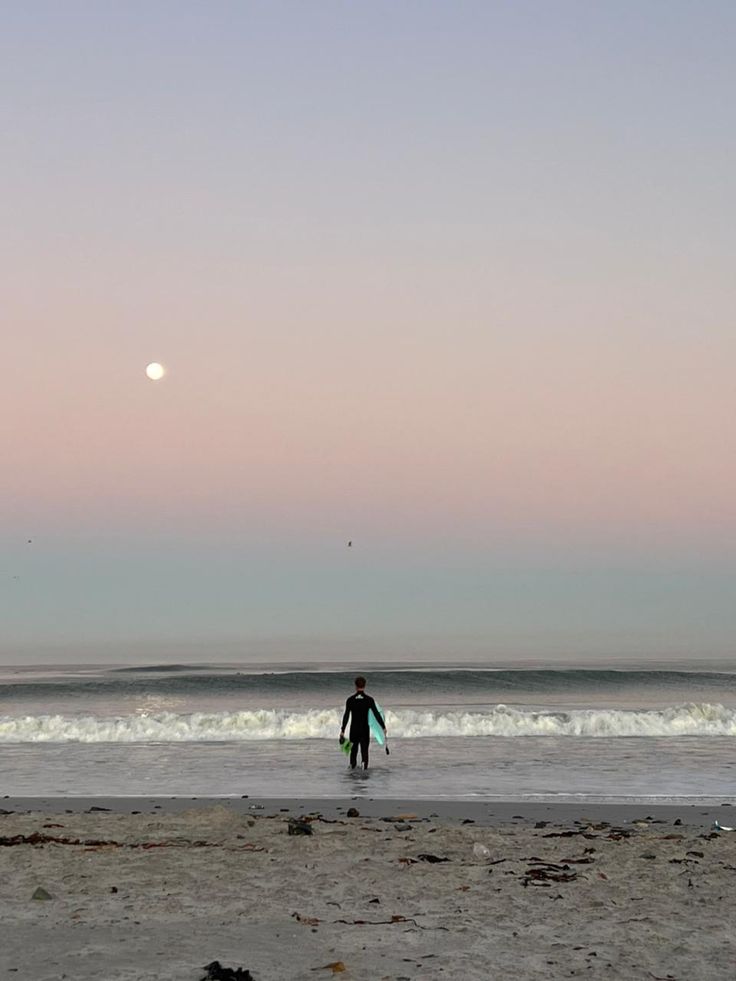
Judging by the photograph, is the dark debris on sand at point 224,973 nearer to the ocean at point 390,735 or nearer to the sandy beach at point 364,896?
the sandy beach at point 364,896

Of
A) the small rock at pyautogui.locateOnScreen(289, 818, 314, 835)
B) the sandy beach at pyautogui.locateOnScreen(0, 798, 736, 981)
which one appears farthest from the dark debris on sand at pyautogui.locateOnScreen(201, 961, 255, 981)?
the small rock at pyautogui.locateOnScreen(289, 818, 314, 835)

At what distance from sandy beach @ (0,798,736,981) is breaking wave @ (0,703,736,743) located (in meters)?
15.0

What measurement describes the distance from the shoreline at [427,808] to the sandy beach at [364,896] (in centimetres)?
14

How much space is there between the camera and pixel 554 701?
141 feet

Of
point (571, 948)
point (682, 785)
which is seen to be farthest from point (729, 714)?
point (571, 948)

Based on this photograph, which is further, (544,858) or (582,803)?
(582,803)

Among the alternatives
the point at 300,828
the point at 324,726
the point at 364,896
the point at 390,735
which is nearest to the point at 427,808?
the point at 300,828

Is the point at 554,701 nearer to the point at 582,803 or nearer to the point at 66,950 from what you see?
the point at 582,803

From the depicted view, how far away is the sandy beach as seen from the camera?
6730 millimetres

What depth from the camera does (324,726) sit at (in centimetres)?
2962

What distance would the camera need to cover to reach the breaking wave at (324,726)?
91.8ft

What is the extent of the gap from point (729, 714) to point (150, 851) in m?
26.5

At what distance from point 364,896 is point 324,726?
21.3 m

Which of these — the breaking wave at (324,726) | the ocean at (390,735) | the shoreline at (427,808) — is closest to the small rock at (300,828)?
the shoreline at (427,808)
